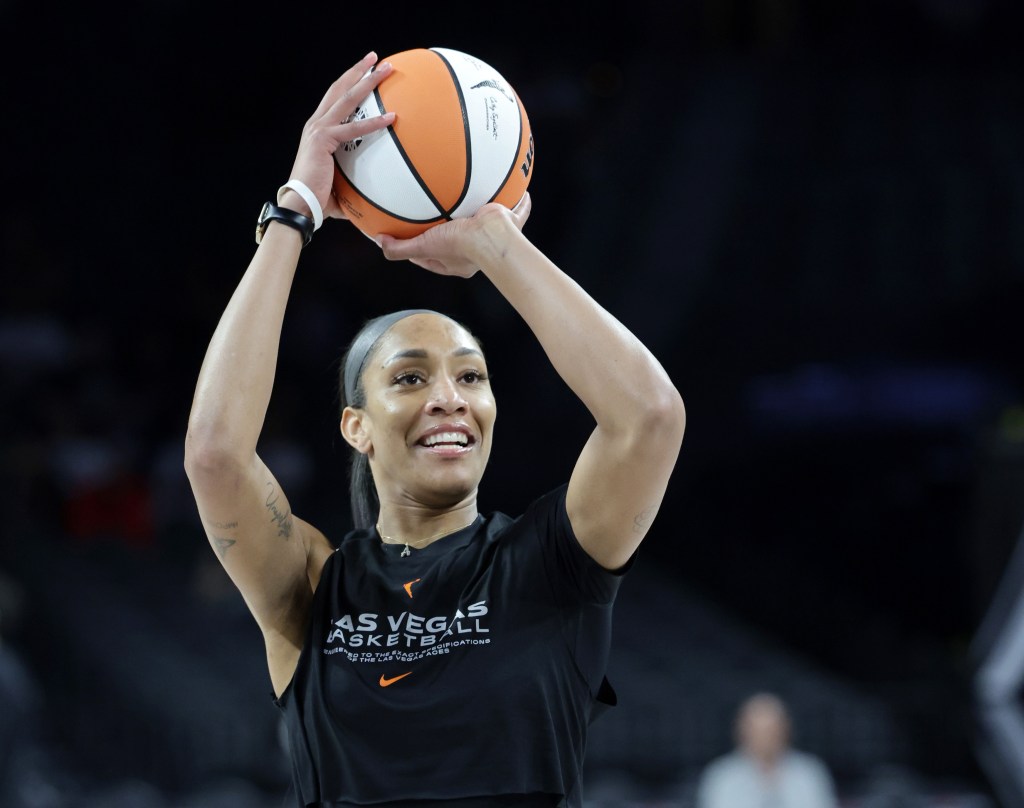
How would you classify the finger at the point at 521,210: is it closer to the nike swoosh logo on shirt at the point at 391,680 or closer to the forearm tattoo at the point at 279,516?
the forearm tattoo at the point at 279,516

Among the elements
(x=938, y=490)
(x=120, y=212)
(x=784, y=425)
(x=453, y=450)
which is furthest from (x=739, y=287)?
(x=453, y=450)

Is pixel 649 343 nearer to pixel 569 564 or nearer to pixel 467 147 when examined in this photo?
pixel 467 147

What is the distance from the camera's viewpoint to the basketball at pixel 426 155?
8.25 ft

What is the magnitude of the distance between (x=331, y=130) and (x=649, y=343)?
363 inches

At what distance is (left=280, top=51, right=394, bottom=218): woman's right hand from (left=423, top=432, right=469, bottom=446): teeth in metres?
0.46

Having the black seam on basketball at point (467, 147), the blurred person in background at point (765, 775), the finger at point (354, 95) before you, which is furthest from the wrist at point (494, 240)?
the blurred person in background at point (765, 775)

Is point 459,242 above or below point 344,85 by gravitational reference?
below

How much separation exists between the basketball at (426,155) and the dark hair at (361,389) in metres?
0.19

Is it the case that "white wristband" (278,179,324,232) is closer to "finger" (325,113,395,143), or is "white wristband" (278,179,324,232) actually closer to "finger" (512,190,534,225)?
"finger" (325,113,395,143)

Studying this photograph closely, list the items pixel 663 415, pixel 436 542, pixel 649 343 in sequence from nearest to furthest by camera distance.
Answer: pixel 663 415
pixel 436 542
pixel 649 343

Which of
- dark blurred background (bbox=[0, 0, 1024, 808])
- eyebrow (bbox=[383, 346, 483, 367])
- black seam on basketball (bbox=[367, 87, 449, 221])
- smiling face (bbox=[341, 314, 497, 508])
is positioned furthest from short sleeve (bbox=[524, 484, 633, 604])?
dark blurred background (bbox=[0, 0, 1024, 808])

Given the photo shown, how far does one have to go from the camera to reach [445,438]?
2.50m

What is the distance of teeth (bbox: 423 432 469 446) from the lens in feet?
8.18

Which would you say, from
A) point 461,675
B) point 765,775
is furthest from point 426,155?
point 765,775
